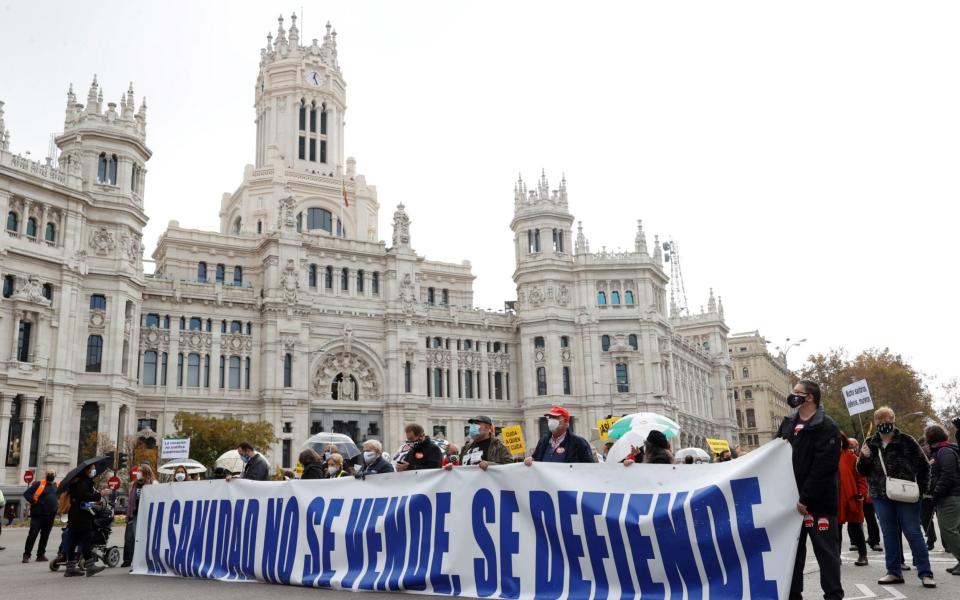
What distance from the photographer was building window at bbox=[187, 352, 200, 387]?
196 feet

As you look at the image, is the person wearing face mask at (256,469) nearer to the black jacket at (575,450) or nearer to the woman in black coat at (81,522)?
the woman in black coat at (81,522)

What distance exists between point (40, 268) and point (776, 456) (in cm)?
4926

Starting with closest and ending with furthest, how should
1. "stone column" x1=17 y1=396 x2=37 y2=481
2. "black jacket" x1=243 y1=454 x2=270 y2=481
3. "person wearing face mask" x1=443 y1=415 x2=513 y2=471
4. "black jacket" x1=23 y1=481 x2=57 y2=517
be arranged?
"person wearing face mask" x1=443 y1=415 x2=513 y2=471 → "black jacket" x1=243 y1=454 x2=270 y2=481 → "black jacket" x1=23 y1=481 x2=57 y2=517 → "stone column" x1=17 y1=396 x2=37 y2=481

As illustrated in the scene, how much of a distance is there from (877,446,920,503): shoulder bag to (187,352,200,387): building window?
55.1 metres

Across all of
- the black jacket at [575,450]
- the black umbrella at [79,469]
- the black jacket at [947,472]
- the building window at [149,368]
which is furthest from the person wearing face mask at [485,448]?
the building window at [149,368]

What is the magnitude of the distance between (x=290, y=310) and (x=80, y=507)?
47910mm

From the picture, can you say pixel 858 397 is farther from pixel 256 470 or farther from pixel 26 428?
pixel 26 428

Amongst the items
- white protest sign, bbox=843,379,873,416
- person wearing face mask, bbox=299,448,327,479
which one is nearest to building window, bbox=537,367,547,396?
white protest sign, bbox=843,379,873,416

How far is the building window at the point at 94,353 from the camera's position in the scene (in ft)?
169

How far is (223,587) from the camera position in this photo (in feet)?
41.7

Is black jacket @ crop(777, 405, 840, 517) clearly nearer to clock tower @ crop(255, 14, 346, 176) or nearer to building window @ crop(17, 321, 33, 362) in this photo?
building window @ crop(17, 321, 33, 362)

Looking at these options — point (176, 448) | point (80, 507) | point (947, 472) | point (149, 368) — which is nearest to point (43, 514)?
point (80, 507)

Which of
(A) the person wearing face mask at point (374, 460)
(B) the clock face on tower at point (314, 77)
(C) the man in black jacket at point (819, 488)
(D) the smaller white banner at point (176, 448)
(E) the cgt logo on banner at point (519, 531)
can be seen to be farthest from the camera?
(B) the clock face on tower at point (314, 77)

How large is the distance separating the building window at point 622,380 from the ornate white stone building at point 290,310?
0.64 ft
